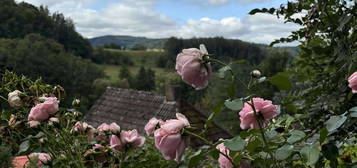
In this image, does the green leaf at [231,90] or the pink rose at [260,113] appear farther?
the pink rose at [260,113]

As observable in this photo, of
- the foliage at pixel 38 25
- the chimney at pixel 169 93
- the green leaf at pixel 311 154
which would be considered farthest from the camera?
the foliage at pixel 38 25

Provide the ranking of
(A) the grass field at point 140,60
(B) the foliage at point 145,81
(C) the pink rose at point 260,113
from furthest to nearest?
(A) the grass field at point 140,60, (B) the foliage at point 145,81, (C) the pink rose at point 260,113

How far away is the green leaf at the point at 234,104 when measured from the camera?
2.06 ft

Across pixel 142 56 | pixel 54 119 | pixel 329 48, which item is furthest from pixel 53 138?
pixel 142 56

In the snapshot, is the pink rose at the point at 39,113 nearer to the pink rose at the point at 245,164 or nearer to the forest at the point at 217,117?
the forest at the point at 217,117

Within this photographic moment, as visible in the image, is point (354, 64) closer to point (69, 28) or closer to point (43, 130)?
point (43, 130)

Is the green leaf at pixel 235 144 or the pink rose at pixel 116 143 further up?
the green leaf at pixel 235 144

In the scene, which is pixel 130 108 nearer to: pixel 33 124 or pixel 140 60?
pixel 33 124

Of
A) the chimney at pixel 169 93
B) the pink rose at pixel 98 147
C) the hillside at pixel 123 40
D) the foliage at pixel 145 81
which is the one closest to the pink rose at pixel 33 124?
the pink rose at pixel 98 147

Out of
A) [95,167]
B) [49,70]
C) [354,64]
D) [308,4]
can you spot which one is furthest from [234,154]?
[49,70]

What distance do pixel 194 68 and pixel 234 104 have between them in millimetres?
110

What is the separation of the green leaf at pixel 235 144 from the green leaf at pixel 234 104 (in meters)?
0.05

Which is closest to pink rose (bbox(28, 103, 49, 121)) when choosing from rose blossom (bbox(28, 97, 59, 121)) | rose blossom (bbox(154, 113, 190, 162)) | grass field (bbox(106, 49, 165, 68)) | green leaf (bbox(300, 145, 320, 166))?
rose blossom (bbox(28, 97, 59, 121))

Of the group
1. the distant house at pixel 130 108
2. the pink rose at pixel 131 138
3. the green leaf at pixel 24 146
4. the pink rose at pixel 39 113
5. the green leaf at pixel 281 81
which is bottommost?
the distant house at pixel 130 108
